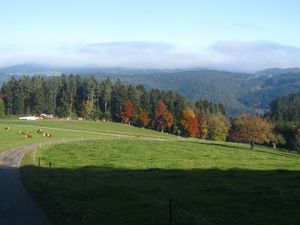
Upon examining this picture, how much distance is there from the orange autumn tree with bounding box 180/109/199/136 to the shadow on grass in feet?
458

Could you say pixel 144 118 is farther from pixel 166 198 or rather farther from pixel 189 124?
pixel 166 198

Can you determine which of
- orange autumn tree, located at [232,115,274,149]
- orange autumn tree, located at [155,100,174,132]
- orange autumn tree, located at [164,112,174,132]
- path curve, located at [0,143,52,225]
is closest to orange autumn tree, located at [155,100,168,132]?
orange autumn tree, located at [155,100,174,132]

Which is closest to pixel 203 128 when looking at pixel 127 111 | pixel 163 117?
pixel 163 117

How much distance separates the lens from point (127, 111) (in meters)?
190

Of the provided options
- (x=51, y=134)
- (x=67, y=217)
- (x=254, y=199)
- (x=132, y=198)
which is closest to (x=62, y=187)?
(x=132, y=198)

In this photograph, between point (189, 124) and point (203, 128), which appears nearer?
point (189, 124)

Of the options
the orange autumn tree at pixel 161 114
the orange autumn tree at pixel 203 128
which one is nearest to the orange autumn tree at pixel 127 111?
the orange autumn tree at pixel 161 114

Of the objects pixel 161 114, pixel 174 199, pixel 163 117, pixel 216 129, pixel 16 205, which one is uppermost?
pixel 174 199

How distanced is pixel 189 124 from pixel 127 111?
26881 millimetres

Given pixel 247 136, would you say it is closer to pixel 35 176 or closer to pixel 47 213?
pixel 35 176

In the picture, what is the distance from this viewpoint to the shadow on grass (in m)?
19.7

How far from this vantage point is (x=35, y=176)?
39.4 meters

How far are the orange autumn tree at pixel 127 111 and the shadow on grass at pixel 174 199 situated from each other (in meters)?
151

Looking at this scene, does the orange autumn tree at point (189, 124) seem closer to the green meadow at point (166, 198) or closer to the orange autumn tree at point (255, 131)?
the orange autumn tree at point (255, 131)
